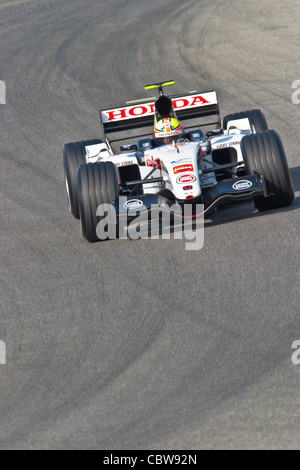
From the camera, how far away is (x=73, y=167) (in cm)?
1065

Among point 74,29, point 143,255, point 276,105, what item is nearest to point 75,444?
point 143,255

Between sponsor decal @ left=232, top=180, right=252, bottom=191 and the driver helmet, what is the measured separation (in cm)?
183

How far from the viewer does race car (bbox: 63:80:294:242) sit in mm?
9031

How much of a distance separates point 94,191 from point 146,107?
8.33 feet

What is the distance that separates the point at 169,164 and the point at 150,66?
8798 millimetres

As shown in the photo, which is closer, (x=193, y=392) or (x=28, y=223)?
(x=193, y=392)

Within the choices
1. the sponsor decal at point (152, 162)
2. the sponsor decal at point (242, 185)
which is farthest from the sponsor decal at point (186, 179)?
the sponsor decal at point (152, 162)

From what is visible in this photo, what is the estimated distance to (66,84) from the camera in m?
17.2

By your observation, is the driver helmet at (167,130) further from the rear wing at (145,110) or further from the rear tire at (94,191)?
the rear tire at (94,191)

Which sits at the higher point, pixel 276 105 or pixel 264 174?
pixel 264 174

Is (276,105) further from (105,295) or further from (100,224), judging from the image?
(105,295)

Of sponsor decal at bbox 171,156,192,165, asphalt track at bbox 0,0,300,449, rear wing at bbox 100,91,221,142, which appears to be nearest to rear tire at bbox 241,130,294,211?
asphalt track at bbox 0,0,300,449

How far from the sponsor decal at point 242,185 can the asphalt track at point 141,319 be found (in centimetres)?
51
